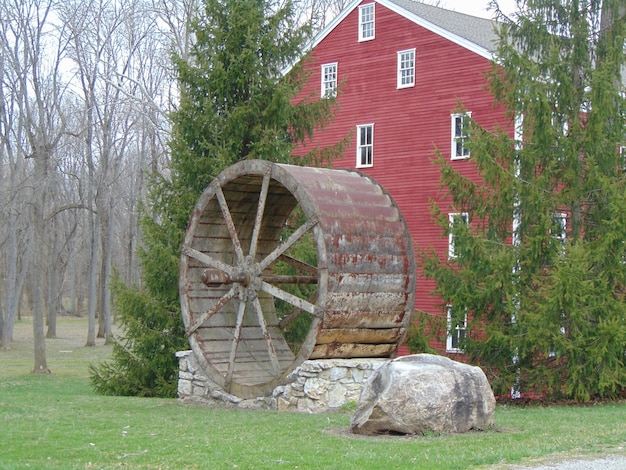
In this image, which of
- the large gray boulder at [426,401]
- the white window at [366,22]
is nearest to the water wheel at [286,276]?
the large gray boulder at [426,401]

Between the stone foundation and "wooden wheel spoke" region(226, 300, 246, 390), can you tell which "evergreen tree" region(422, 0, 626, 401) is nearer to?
the stone foundation

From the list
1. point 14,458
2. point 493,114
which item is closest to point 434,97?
point 493,114

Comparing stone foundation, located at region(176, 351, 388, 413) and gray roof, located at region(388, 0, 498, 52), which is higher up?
gray roof, located at region(388, 0, 498, 52)

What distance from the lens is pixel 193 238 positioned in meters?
16.6

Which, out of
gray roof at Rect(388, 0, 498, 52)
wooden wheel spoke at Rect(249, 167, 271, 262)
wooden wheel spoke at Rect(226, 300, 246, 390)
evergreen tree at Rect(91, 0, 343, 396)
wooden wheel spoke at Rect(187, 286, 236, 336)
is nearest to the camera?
wooden wheel spoke at Rect(249, 167, 271, 262)

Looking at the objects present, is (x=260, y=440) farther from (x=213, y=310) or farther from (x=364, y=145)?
(x=364, y=145)

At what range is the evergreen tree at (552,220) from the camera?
50.4 feet

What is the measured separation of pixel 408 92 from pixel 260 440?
18.4 meters

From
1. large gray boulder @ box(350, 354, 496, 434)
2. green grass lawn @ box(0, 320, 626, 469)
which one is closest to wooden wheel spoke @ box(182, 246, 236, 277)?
green grass lawn @ box(0, 320, 626, 469)

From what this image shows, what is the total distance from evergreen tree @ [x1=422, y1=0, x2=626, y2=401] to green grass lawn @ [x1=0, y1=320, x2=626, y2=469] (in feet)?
4.23

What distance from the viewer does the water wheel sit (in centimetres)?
1388

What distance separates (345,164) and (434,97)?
353 cm

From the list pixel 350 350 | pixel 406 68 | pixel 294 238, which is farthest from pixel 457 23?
pixel 350 350

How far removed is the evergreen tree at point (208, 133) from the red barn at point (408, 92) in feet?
21.8
